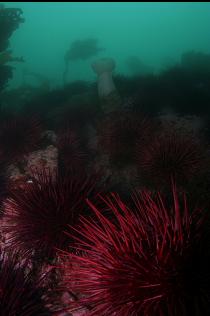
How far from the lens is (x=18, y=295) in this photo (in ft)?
9.71

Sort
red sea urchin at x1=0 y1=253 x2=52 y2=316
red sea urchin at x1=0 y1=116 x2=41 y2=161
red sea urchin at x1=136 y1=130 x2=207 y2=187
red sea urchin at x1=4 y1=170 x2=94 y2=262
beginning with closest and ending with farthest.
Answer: red sea urchin at x1=0 y1=253 x2=52 y2=316 < red sea urchin at x1=4 y1=170 x2=94 y2=262 < red sea urchin at x1=136 y1=130 x2=207 y2=187 < red sea urchin at x1=0 y1=116 x2=41 y2=161

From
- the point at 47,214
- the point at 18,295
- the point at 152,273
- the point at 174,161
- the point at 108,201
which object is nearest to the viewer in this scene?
the point at 152,273

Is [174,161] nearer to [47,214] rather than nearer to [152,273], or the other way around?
[47,214]

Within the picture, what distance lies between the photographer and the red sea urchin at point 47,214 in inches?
143

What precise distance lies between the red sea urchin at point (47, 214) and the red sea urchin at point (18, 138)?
2.56 m

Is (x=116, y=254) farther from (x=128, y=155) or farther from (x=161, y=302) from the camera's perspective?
(x=128, y=155)

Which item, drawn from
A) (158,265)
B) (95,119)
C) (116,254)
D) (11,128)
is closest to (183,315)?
(158,265)

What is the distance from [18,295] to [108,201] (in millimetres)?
1957

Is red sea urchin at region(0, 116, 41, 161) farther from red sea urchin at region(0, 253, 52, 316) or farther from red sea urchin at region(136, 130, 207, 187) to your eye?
red sea urchin at region(0, 253, 52, 316)

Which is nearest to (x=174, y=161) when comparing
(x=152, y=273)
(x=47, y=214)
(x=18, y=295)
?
(x=47, y=214)

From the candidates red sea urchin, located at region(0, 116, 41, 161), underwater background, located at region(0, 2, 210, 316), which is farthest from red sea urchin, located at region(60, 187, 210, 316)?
red sea urchin, located at region(0, 116, 41, 161)

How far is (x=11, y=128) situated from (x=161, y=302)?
564 cm

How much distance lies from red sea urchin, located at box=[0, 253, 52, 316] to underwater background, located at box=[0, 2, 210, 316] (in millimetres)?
14

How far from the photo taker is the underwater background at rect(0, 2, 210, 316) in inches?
93.1
